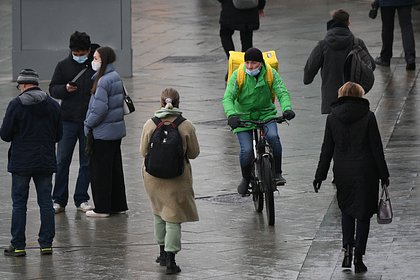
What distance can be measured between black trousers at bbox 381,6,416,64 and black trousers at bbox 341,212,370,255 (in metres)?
10.9

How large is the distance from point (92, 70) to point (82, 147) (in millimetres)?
787

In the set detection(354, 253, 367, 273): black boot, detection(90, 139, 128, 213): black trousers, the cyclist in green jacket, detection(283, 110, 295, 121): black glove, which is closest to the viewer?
detection(354, 253, 367, 273): black boot

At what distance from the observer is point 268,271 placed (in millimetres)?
10859

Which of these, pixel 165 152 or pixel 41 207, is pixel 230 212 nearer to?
pixel 41 207

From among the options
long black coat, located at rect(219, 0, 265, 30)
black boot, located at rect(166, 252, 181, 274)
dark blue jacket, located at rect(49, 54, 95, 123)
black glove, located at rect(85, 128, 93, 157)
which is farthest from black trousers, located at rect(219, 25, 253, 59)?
black boot, located at rect(166, 252, 181, 274)

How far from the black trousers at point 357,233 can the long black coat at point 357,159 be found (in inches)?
3.1

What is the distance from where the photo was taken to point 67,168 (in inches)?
531

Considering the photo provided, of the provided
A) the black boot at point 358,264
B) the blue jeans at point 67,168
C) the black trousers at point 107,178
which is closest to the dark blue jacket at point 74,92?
the blue jeans at point 67,168

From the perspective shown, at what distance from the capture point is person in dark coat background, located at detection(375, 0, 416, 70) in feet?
70.3

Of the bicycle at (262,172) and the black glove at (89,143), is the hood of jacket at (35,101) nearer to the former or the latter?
the black glove at (89,143)

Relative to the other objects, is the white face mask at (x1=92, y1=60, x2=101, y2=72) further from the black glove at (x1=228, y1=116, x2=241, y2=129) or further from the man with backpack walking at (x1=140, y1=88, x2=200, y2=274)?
the man with backpack walking at (x1=140, y1=88, x2=200, y2=274)

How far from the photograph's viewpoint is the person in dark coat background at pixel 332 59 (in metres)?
14.3

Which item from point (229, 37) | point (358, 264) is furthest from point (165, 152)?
point (229, 37)

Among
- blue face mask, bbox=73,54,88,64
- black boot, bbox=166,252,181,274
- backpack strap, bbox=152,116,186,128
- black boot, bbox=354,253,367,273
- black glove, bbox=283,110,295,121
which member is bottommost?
black boot, bbox=166,252,181,274
